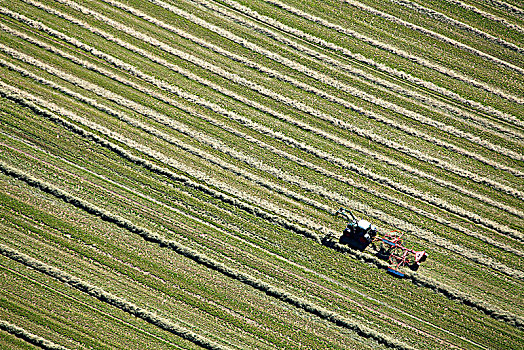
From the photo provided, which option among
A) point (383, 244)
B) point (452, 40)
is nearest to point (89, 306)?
point (383, 244)

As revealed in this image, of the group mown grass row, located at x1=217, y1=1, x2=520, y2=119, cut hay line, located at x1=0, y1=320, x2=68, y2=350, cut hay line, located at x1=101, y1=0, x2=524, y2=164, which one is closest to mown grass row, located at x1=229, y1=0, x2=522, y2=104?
mown grass row, located at x1=217, y1=1, x2=520, y2=119

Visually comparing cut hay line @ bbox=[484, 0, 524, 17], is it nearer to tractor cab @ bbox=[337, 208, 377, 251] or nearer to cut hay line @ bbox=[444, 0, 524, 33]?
cut hay line @ bbox=[444, 0, 524, 33]

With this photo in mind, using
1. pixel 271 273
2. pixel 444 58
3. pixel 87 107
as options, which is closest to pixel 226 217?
pixel 271 273

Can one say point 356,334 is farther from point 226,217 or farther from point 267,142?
point 267,142

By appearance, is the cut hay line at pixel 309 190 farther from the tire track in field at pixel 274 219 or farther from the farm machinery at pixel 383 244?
the farm machinery at pixel 383 244

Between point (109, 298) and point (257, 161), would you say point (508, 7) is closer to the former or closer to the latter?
point (257, 161)

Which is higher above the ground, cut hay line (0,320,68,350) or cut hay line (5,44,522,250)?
cut hay line (5,44,522,250)

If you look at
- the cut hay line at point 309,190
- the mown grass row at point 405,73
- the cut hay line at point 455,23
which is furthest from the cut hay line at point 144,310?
the cut hay line at point 455,23
